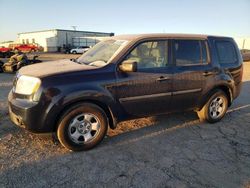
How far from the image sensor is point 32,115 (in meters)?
3.47

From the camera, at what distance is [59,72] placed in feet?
11.9

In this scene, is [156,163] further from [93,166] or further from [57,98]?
[57,98]

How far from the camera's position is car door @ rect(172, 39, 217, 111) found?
180 inches

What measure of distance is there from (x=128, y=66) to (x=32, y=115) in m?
1.63

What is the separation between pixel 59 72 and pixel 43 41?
5890 cm

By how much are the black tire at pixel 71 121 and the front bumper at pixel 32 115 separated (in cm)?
20

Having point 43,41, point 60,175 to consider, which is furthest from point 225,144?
point 43,41

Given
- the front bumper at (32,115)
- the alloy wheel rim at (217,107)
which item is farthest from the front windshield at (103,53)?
the alloy wheel rim at (217,107)

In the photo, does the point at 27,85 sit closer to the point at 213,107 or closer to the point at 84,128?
the point at 84,128

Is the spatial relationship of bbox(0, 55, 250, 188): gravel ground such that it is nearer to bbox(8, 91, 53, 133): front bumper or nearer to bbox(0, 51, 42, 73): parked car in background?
bbox(8, 91, 53, 133): front bumper

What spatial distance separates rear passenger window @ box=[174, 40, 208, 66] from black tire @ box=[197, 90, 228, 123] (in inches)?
33.2

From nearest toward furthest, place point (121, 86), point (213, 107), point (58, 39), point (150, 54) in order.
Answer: point (121, 86), point (150, 54), point (213, 107), point (58, 39)

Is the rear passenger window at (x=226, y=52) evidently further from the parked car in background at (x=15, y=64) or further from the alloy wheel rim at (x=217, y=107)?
the parked car in background at (x=15, y=64)

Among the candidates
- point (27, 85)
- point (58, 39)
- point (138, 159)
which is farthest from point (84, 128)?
point (58, 39)
